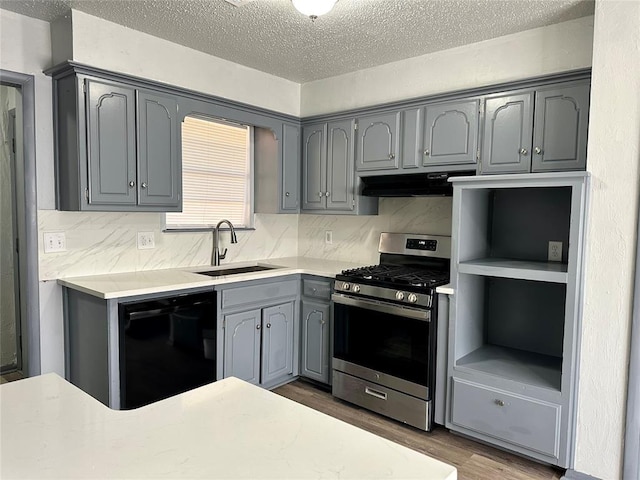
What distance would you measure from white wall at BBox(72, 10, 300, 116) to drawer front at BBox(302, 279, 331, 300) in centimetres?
148

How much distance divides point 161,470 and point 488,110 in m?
2.69

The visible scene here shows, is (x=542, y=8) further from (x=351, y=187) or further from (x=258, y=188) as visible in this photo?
(x=258, y=188)

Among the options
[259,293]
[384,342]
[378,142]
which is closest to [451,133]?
[378,142]

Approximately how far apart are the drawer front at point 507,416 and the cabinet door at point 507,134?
1332 millimetres

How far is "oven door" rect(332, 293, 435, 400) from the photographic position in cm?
272

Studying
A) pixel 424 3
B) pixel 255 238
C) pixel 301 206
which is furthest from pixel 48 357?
pixel 424 3

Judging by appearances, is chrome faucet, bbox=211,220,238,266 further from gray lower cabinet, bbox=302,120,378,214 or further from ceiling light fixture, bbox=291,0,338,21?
ceiling light fixture, bbox=291,0,338,21

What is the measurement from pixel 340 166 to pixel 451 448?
2143 mm

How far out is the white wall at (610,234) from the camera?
207 cm

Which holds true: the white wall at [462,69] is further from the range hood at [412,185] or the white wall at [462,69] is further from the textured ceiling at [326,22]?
the range hood at [412,185]

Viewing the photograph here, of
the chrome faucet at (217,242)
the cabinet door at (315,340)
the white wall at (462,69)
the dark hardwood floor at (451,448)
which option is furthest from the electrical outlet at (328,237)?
the dark hardwood floor at (451,448)

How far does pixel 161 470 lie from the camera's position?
82cm

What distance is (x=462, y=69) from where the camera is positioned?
2988 mm

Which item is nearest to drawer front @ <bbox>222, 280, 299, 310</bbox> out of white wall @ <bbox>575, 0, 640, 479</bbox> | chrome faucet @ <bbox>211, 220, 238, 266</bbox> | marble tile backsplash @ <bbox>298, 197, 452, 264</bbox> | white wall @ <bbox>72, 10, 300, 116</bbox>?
chrome faucet @ <bbox>211, 220, 238, 266</bbox>
